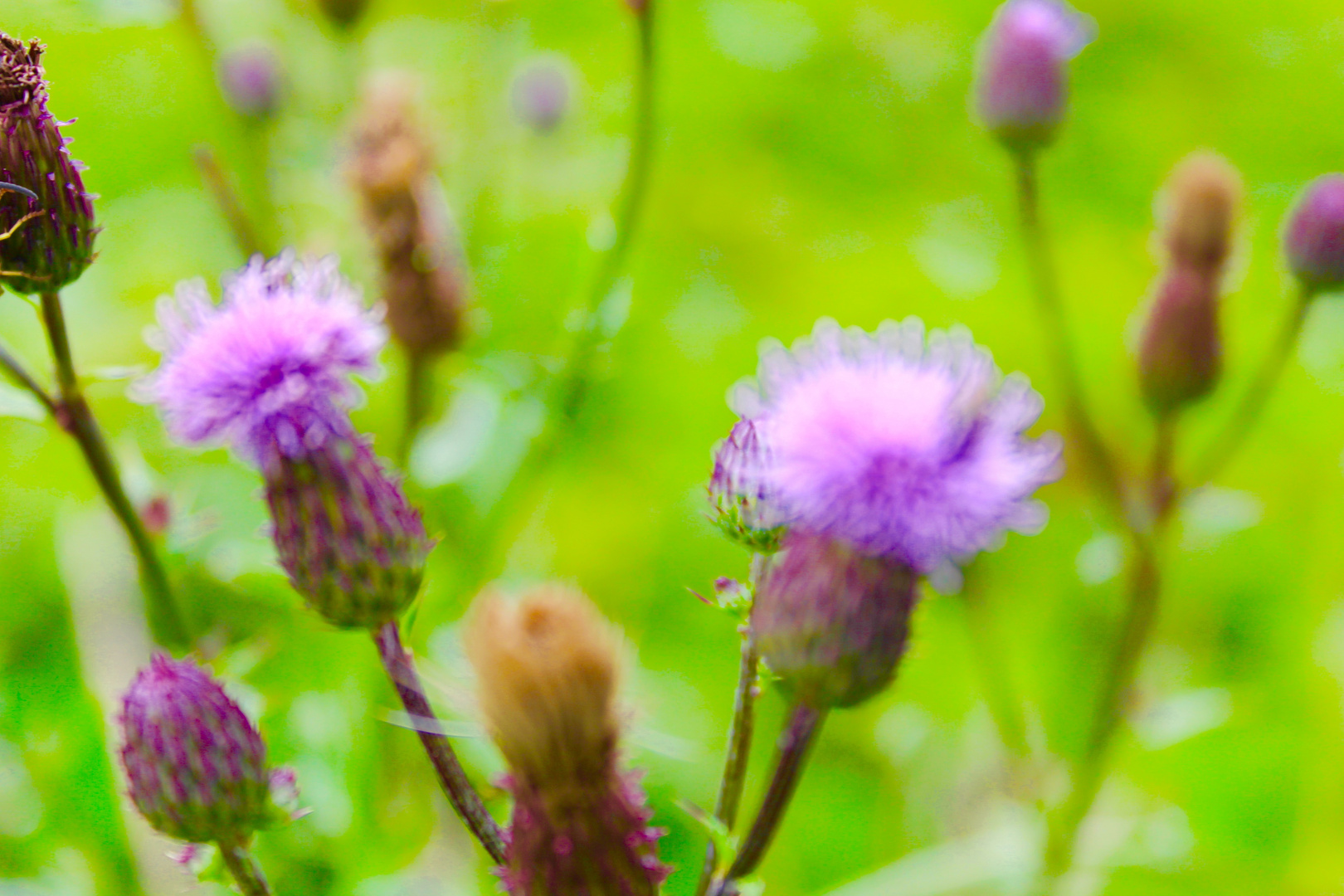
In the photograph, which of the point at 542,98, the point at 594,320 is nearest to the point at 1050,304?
the point at 594,320

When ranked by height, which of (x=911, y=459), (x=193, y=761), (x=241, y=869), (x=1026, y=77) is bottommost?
(x=241, y=869)

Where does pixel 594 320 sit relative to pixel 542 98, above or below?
below

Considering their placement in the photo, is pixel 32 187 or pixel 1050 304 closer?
pixel 32 187

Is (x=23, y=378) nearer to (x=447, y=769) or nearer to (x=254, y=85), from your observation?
(x=447, y=769)

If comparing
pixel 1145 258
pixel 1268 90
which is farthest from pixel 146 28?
pixel 1268 90

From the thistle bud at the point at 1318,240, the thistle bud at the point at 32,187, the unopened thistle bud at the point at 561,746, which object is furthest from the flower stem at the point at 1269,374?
the thistle bud at the point at 32,187

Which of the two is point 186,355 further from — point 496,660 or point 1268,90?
point 1268,90

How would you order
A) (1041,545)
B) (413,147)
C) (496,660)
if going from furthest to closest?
(1041,545) < (413,147) < (496,660)
